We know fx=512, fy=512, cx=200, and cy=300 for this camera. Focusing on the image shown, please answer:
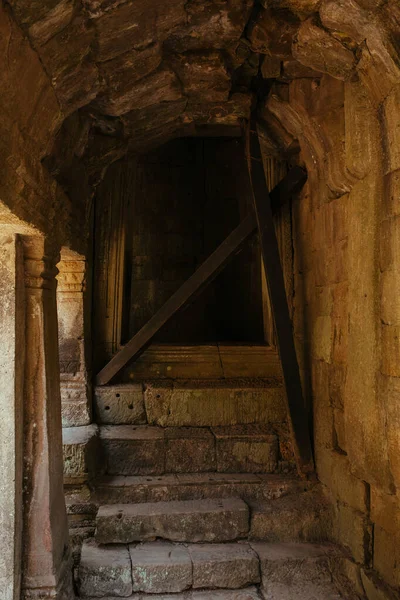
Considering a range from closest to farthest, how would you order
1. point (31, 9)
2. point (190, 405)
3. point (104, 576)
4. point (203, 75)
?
point (31, 9), point (104, 576), point (203, 75), point (190, 405)

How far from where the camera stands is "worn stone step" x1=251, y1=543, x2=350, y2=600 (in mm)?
A: 3347

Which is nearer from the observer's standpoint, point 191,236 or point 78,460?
point 78,460

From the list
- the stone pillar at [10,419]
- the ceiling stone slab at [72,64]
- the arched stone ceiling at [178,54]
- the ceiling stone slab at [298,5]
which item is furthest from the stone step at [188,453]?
the ceiling stone slab at [298,5]

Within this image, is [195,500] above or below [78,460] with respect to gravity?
below

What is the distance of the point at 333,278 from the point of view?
381 centimetres

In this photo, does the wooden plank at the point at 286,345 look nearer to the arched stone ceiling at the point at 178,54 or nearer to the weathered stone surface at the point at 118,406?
the arched stone ceiling at the point at 178,54

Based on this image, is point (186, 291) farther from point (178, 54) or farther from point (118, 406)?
point (178, 54)

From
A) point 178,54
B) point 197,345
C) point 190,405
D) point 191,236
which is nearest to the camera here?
point 178,54

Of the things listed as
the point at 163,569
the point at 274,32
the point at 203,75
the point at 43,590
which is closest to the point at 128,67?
the point at 203,75

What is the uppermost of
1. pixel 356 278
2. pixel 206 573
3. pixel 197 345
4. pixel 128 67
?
pixel 128 67

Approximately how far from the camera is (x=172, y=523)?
12.3 feet

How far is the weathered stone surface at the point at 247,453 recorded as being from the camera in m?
4.40

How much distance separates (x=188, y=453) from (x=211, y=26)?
3264mm

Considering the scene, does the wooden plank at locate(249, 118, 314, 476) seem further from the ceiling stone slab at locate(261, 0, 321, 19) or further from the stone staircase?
the ceiling stone slab at locate(261, 0, 321, 19)
